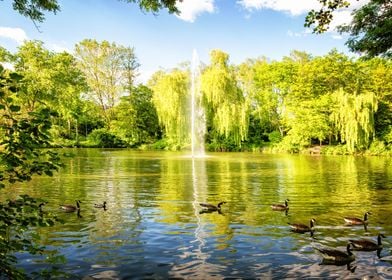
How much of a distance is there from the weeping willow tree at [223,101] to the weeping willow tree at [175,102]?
297cm

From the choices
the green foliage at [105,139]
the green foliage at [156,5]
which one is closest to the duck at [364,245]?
the green foliage at [156,5]

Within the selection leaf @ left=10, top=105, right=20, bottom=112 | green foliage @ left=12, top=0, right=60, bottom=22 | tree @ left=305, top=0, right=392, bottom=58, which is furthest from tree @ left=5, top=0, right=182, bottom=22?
tree @ left=305, top=0, right=392, bottom=58

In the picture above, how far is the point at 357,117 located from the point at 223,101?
1810 centimetres

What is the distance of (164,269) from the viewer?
28.2 feet

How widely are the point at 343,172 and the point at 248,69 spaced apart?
46385 millimetres

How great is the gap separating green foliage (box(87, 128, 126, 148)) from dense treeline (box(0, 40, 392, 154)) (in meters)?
0.18

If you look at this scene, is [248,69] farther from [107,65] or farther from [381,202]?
[381,202]

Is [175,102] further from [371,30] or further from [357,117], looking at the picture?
[371,30]

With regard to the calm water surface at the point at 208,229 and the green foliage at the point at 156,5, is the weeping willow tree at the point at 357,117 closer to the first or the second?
the calm water surface at the point at 208,229

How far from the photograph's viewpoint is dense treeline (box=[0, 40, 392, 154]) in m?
49.9

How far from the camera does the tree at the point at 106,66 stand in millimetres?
74375

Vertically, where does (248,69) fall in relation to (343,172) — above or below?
above

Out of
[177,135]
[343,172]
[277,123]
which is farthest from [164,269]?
[277,123]

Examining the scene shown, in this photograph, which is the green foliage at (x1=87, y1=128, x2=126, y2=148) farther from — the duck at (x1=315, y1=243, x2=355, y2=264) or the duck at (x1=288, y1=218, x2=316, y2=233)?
the duck at (x1=315, y1=243, x2=355, y2=264)
